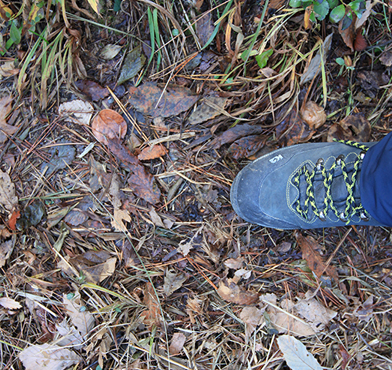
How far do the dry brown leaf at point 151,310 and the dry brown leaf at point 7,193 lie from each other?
3.63 feet

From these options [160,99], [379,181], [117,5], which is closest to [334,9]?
[379,181]

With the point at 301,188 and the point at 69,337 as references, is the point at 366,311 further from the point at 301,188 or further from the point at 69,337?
the point at 69,337

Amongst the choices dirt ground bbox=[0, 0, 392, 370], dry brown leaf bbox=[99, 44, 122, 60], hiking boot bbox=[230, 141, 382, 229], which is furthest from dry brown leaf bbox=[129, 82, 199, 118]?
hiking boot bbox=[230, 141, 382, 229]

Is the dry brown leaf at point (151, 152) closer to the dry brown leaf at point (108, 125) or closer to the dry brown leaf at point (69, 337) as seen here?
the dry brown leaf at point (108, 125)

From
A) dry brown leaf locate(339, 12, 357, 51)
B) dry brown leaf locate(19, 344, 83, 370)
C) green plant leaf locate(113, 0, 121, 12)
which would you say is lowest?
dry brown leaf locate(19, 344, 83, 370)

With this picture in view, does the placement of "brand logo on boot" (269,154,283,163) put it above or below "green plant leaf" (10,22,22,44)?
below

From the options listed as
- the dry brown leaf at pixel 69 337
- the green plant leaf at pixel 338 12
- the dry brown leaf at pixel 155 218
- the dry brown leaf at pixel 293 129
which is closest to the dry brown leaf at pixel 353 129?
the dry brown leaf at pixel 293 129

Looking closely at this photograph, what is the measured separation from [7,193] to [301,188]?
1973mm

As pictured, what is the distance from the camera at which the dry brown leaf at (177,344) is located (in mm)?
1794

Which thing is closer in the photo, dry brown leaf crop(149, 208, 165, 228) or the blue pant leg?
the blue pant leg

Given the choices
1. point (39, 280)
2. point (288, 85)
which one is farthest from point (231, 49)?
point (39, 280)

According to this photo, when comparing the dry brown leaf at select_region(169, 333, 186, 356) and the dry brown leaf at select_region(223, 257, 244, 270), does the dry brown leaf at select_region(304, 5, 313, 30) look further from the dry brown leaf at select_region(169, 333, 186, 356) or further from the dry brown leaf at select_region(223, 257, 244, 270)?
the dry brown leaf at select_region(169, 333, 186, 356)

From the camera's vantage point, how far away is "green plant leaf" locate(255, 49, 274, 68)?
65.6 inches

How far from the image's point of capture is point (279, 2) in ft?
5.37
